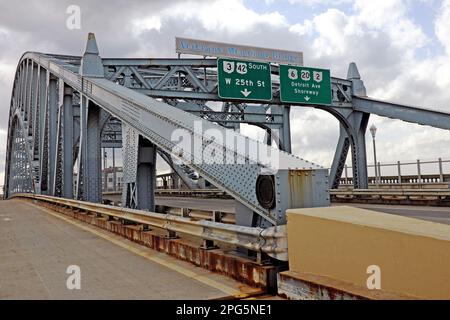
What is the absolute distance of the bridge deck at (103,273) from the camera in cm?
504

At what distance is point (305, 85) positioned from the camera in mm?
21625

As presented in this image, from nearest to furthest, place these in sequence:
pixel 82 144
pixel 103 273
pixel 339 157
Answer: pixel 103 273 < pixel 82 144 < pixel 339 157

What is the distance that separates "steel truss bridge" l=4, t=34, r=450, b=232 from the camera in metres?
5.54

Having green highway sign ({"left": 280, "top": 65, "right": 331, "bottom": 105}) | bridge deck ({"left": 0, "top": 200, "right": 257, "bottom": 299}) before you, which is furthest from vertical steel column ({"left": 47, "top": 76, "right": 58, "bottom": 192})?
bridge deck ({"left": 0, "top": 200, "right": 257, "bottom": 299})

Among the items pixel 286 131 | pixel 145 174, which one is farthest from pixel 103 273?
pixel 286 131

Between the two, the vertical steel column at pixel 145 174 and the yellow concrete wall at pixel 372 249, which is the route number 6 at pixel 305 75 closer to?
the vertical steel column at pixel 145 174

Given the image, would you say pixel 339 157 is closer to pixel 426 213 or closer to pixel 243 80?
pixel 243 80

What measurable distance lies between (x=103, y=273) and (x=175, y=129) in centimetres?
304

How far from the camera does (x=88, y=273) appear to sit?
6230 millimetres

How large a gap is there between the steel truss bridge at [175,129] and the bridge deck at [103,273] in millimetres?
1143

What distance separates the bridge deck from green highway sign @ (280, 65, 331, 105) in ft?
45.5
